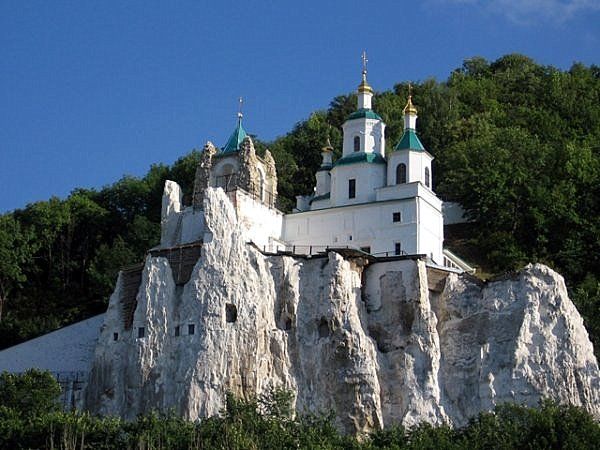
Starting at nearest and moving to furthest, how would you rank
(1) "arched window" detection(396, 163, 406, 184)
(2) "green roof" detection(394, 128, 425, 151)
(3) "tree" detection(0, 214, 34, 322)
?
(1) "arched window" detection(396, 163, 406, 184)
(2) "green roof" detection(394, 128, 425, 151)
(3) "tree" detection(0, 214, 34, 322)

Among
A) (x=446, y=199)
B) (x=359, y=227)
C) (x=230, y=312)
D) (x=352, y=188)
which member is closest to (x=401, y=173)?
(x=352, y=188)

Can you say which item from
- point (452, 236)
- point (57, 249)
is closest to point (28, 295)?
point (57, 249)

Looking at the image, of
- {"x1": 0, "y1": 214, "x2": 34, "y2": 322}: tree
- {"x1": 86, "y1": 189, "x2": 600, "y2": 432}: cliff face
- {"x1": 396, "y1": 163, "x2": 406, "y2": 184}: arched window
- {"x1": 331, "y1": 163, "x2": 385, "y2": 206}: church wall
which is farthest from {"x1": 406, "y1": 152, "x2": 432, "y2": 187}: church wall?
{"x1": 0, "y1": 214, "x2": 34, "y2": 322}: tree

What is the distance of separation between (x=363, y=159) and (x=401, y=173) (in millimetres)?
1745

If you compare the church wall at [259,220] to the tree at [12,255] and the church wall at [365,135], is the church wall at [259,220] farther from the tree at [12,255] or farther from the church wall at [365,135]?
the tree at [12,255]

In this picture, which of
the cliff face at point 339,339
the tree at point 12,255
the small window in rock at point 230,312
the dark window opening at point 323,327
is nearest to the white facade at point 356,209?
the cliff face at point 339,339

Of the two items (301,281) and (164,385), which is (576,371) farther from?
(164,385)

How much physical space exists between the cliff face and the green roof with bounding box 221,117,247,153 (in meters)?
5.76

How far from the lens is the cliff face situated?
41469 mm

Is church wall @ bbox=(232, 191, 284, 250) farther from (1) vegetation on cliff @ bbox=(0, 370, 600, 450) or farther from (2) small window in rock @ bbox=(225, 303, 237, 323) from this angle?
(1) vegetation on cliff @ bbox=(0, 370, 600, 450)

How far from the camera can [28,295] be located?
2344 inches

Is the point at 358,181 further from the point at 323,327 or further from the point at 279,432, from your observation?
the point at 279,432

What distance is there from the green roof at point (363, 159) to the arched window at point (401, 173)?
1.01 metres

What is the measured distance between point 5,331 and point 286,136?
24843 mm
